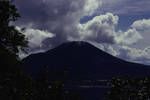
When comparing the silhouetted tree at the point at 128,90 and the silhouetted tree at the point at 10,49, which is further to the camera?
the silhouetted tree at the point at 128,90

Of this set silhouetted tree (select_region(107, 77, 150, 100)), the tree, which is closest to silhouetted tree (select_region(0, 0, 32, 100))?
the tree

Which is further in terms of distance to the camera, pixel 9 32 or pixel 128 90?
pixel 128 90

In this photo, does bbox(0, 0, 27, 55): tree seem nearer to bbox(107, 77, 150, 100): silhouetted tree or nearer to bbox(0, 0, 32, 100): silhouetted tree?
bbox(0, 0, 32, 100): silhouetted tree

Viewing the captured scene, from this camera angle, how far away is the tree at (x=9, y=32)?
35.3 meters

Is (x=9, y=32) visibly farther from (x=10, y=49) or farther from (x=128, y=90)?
(x=128, y=90)

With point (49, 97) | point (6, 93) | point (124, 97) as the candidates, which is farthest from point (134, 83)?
point (6, 93)

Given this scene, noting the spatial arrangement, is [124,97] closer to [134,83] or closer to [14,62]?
[134,83]

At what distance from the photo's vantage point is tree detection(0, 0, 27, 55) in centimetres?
3528

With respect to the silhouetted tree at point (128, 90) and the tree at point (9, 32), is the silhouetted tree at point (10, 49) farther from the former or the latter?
the silhouetted tree at point (128, 90)

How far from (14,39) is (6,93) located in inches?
295

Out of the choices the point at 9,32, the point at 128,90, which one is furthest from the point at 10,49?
the point at 128,90

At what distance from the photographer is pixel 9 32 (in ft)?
116

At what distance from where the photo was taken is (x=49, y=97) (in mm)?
99688

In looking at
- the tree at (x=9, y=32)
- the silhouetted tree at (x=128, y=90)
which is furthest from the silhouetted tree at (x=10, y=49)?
the silhouetted tree at (x=128, y=90)
